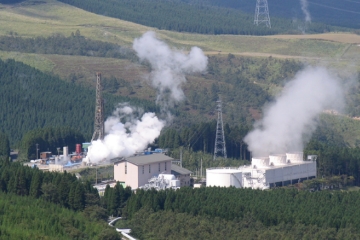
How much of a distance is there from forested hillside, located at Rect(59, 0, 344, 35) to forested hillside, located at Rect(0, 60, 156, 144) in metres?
41.7

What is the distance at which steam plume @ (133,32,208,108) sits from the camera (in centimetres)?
11056

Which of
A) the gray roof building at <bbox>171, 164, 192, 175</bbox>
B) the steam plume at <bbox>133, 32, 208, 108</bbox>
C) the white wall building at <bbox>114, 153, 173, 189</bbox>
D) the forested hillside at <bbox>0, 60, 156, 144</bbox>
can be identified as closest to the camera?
the white wall building at <bbox>114, 153, 173, 189</bbox>

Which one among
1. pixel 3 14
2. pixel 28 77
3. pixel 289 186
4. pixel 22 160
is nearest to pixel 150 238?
pixel 289 186

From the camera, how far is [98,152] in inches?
3115

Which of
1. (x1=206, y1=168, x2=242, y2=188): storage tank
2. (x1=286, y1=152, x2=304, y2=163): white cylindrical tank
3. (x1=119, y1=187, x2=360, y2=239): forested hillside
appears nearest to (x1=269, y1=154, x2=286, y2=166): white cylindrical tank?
(x1=286, y1=152, x2=304, y2=163): white cylindrical tank

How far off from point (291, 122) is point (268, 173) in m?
8.12

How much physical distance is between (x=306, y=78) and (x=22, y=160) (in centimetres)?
2626

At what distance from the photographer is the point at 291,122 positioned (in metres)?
81.3

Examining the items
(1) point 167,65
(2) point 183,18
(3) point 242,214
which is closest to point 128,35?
(2) point 183,18

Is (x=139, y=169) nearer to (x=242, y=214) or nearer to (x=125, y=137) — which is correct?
(x=125, y=137)

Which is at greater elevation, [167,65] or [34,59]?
[34,59]

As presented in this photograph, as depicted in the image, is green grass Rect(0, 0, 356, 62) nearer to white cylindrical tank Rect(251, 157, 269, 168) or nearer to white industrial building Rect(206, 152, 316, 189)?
white industrial building Rect(206, 152, 316, 189)

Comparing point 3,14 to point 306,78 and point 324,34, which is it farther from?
point 306,78

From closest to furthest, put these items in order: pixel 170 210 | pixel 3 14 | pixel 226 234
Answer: pixel 226 234 → pixel 170 210 → pixel 3 14
